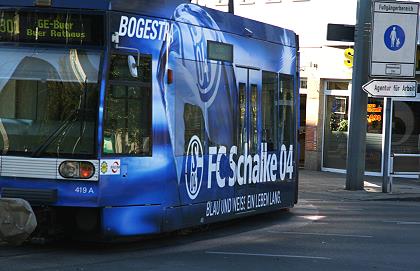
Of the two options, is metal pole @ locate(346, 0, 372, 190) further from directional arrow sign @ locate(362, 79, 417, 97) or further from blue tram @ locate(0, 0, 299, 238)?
blue tram @ locate(0, 0, 299, 238)

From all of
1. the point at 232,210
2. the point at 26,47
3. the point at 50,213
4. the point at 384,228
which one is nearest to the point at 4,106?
the point at 26,47

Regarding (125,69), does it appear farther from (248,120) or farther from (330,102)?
(330,102)

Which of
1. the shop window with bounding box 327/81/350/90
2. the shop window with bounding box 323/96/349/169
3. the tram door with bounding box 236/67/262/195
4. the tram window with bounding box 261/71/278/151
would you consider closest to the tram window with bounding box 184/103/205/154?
the tram door with bounding box 236/67/262/195

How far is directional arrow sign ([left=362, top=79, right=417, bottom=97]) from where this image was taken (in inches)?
680

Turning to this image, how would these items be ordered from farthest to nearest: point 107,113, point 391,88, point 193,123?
point 391,88 < point 193,123 < point 107,113

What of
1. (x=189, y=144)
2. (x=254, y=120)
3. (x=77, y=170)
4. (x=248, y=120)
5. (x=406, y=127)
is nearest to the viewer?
(x=77, y=170)

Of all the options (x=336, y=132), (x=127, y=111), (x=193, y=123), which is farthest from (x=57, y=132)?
(x=336, y=132)

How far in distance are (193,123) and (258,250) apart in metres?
1.97

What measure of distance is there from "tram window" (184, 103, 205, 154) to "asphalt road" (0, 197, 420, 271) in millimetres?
1494

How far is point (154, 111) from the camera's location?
28.5 ft

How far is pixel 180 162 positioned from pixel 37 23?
2.58 metres

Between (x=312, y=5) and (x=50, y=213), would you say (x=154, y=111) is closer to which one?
(x=50, y=213)

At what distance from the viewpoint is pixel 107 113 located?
8211 millimetres

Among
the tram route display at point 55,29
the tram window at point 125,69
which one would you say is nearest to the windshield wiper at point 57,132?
the tram window at point 125,69
